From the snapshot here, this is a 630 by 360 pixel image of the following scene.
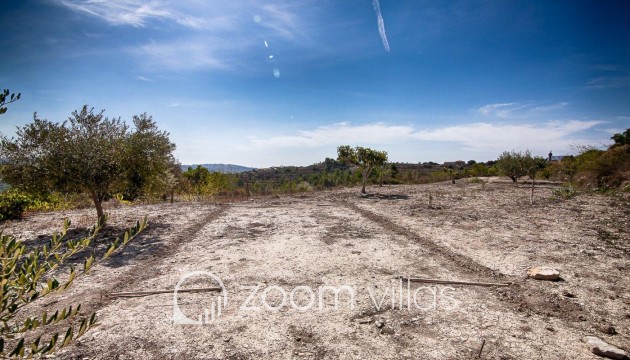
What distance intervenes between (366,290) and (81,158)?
1087 centimetres

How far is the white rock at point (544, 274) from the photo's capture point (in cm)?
704

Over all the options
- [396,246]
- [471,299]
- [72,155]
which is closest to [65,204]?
[72,155]

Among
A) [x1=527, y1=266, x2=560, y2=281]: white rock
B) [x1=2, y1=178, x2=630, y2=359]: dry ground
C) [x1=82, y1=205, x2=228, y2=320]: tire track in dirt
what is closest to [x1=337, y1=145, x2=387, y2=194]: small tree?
[x1=2, y1=178, x2=630, y2=359]: dry ground

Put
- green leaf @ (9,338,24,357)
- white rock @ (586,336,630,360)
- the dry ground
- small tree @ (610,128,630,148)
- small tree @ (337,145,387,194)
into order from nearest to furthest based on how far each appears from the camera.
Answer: green leaf @ (9,338,24,357)
white rock @ (586,336,630,360)
the dry ground
small tree @ (337,145,387,194)
small tree @ (610,128,630,148)

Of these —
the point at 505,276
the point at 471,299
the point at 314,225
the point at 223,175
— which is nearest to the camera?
the point at 471,299

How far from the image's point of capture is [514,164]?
30328mm

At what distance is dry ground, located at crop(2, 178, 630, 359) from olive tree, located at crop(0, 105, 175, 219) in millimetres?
2080

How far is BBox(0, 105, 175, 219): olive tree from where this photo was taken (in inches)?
421

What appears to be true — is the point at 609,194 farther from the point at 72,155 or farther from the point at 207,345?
the point at 72,155

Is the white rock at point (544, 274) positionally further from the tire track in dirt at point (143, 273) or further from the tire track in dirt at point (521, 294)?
the tire track in dirt at point (143, 273)

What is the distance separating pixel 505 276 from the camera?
24.2ft

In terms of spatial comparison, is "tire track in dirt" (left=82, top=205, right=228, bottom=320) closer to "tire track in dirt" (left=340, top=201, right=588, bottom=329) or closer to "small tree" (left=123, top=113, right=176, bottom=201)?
"small tree" (left=123, top=113, right=176, bottom=201)

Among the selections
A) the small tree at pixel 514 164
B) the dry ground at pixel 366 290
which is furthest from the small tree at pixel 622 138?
the dry ground at pixel 366 290

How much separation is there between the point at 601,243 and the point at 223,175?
82.1 ft
